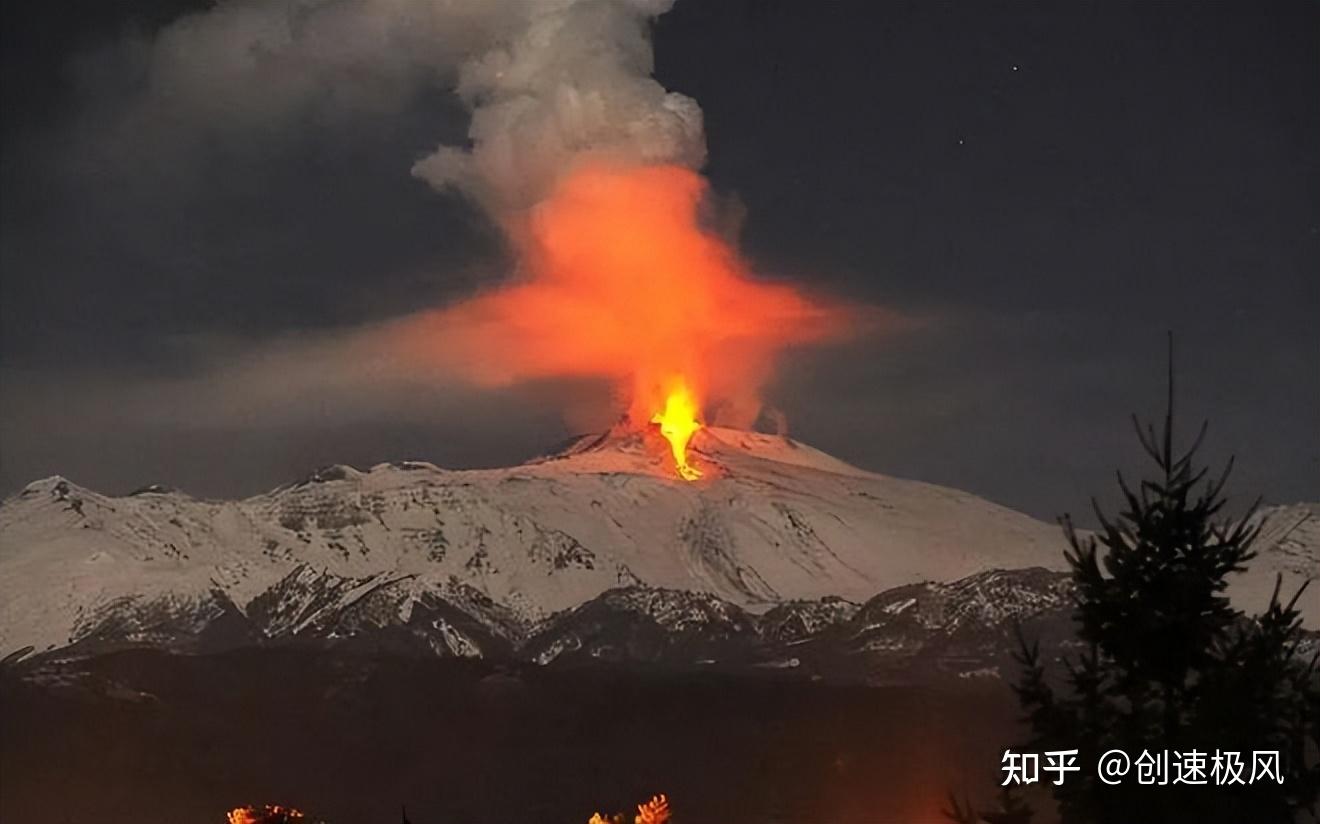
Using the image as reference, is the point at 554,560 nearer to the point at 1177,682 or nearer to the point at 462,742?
the point at 462,742

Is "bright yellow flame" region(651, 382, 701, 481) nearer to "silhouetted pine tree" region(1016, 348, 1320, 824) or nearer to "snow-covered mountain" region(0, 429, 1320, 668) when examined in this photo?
"snow-covered mountain" region(0, 429, 1320, 668)

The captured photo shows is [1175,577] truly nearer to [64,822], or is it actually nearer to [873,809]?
[873,809]

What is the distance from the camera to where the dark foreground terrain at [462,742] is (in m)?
7.95

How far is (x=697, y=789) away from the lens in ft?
26.2

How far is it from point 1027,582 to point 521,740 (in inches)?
91.2

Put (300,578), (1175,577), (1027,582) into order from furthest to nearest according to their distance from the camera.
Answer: (300,578)
(1027,582)
(1175,577)

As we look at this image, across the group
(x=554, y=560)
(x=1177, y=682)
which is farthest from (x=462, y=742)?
(x=1177, y=682)

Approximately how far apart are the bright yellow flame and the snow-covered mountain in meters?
0.05

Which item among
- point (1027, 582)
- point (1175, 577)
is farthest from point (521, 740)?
point (1175, 577)

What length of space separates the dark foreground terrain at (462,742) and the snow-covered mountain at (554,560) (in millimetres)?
162

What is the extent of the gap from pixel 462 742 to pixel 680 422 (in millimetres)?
1719

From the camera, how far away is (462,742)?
320 inches

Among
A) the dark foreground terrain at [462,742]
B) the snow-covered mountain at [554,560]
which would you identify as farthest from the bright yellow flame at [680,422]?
the dark foreground terrain at [462,742]

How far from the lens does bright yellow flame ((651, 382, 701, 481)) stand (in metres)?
8.21
